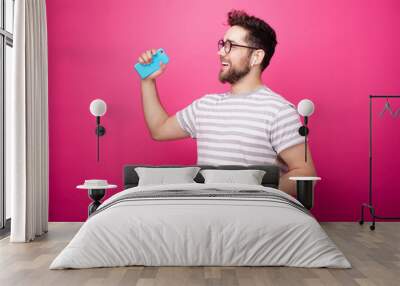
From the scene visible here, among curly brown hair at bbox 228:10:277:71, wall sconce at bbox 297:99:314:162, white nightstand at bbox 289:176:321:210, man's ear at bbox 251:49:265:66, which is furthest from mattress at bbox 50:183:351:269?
curly brown hair at bbox 228:10:277:71

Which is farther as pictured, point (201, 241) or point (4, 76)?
→ point (4, 76)

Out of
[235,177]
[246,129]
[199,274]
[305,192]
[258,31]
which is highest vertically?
[258,31]

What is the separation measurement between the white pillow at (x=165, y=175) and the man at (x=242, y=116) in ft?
1.88

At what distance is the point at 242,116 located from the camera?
660 centimetres

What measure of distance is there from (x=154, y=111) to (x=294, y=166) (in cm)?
171

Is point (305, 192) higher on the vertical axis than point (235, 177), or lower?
lower

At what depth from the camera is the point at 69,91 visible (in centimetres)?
691

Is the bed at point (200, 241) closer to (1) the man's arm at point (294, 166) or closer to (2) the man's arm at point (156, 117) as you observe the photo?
(1) the man's arm at point (294, 166)

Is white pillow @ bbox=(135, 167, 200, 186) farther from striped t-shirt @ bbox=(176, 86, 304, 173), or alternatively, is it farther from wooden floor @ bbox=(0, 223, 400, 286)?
wooden floor @ bbox=(0, 223, 400, 286)

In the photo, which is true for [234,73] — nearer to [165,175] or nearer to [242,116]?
[242,116]

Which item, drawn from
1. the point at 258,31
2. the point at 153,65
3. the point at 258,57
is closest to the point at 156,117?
the point at 153,65

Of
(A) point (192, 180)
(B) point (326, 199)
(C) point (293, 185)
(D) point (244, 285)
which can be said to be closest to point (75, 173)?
(A) point (192, 180)

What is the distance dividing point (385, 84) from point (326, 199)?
4.92 ft

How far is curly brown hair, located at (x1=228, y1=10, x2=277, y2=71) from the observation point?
672cm
